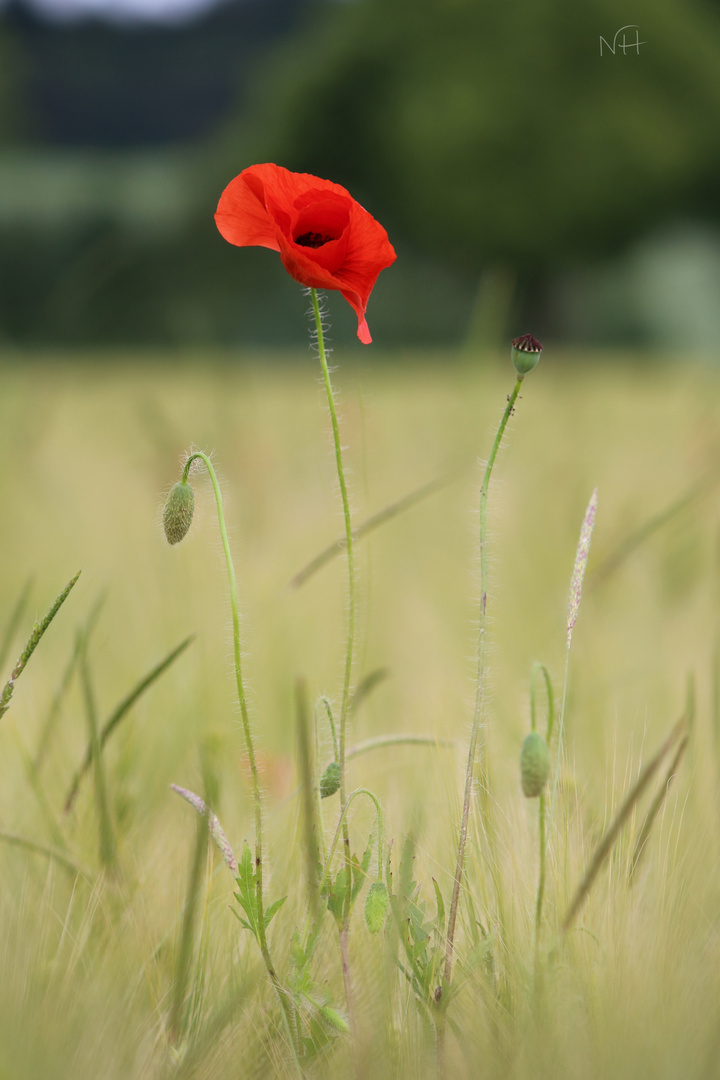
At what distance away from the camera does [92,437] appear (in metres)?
2.16

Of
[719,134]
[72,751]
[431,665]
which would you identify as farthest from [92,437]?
[719,134]

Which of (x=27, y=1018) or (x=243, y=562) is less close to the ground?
(x=243, y=562)

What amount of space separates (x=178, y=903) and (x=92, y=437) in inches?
72.6

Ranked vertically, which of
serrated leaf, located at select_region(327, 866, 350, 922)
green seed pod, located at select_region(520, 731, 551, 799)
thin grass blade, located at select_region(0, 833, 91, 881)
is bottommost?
thin grass blade, located at select_region(0, 833, 91, 881)

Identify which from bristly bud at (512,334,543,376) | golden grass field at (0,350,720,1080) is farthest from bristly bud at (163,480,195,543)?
bristly bud at (512,334,543,376)

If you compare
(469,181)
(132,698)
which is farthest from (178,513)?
(469,181)

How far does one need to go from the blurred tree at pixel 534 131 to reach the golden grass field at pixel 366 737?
6513 millimetres

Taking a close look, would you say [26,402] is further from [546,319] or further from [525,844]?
[546,319]

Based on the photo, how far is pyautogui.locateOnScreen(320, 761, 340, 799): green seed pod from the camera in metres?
0.38

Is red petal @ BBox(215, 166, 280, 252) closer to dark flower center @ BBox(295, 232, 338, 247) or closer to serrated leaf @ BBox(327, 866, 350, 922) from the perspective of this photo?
dark flower center @ BBox(295, 232, 338, 247)

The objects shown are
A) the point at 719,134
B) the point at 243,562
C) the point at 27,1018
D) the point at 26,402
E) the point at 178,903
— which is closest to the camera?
the point at 27,1018

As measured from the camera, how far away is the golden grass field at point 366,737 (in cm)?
34

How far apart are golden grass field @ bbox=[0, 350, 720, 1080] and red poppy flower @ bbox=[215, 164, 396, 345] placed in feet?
0.24

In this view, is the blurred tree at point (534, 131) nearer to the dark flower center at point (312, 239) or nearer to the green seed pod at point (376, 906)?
the dark flower center at point (312, 239)
